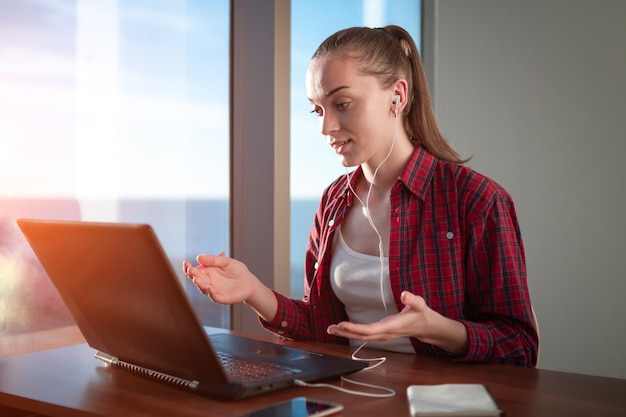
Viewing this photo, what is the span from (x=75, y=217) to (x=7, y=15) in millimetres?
561

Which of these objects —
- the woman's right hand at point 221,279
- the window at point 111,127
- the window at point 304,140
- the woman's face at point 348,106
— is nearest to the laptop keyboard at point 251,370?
the woman's right hand at point 221,279

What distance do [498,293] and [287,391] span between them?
0.59 m

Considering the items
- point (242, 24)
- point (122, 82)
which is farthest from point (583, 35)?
point (122, 82)

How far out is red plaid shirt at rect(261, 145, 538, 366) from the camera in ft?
4.79

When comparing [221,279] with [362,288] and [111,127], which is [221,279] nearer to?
[362,288]

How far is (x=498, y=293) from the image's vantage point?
1.48m

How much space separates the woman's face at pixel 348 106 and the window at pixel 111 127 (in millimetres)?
725

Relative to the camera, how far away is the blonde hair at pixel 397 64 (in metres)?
1.66

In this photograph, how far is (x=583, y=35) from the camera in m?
2.98

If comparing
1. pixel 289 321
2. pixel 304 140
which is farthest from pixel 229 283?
pixel 304 140

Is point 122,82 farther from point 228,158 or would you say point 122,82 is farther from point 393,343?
point 393,343

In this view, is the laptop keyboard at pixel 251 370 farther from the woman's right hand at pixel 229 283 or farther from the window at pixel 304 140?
the window at pixel 304 140

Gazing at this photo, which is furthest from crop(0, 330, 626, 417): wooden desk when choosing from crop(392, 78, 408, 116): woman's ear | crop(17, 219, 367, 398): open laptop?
crop(392, 78, 408, 116): woman's ear

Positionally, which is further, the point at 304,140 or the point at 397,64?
the point at 304,140
